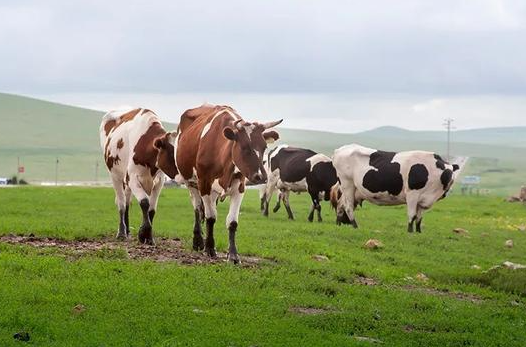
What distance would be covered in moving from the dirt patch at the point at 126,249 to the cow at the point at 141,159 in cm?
66

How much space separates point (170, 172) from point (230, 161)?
2.66m

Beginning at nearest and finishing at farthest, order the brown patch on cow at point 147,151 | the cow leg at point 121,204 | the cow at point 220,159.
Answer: the cow at point 220,159 < the brown patch on cow at point 147,151 < the cow leg at point 121,204

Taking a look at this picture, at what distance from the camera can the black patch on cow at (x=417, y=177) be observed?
3125 centimetres

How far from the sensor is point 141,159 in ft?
66.0

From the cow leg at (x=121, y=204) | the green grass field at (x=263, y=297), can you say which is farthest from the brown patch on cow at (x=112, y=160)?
the green grass field at (x=263, y=297)

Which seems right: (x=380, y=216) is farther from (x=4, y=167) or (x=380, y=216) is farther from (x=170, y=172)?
(x=4, y=167)

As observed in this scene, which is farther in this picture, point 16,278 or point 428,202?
point 428,202

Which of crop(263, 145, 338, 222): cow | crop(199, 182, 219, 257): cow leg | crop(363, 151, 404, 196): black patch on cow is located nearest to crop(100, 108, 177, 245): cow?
crop(199, 182, 219, 257): cow leg

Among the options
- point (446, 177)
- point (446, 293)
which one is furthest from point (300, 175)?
point (446, 293)

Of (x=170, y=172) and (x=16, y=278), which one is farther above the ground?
(x=170, y=172)

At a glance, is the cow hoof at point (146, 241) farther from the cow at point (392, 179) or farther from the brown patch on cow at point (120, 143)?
Result: the cow at point (392, 179)

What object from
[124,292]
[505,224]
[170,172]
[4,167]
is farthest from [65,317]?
[4,167]

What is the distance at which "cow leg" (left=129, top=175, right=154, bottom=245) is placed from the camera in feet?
64.5

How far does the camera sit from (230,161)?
1773cm
